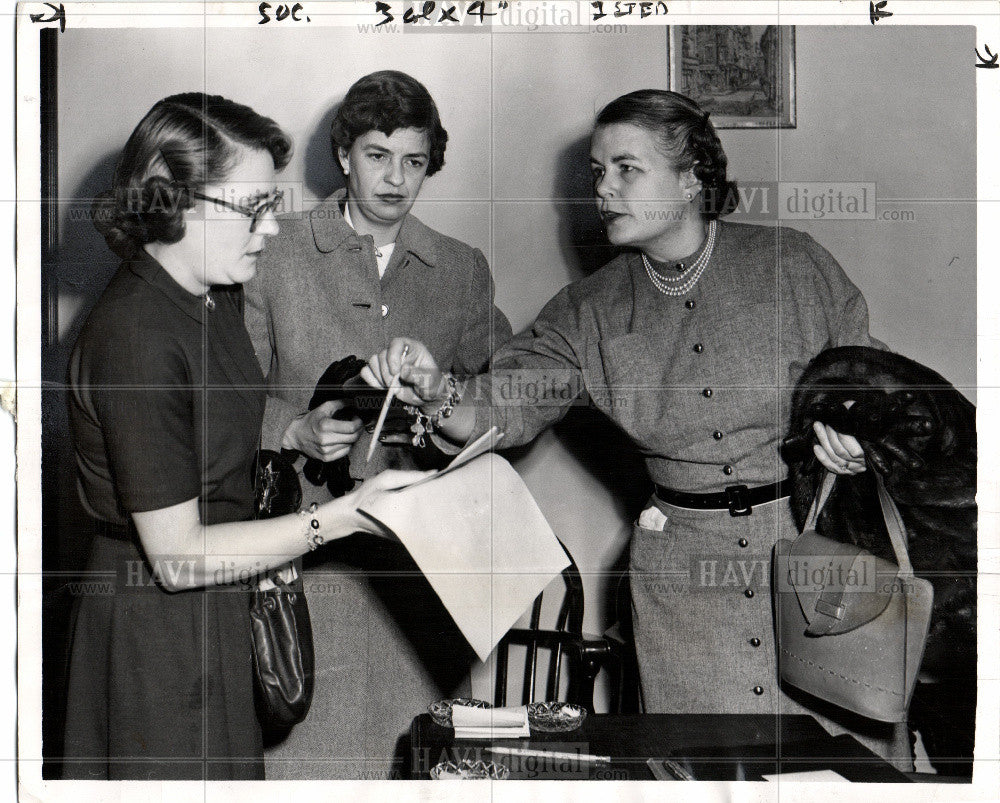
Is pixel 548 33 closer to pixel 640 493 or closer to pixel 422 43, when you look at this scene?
pixel 422 43

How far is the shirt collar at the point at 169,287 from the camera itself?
5.42 ft

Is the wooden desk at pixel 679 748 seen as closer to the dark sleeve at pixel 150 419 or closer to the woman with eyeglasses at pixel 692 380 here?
the woman with eyeglasses at pixel 692 380

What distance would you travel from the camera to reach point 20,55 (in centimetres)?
176

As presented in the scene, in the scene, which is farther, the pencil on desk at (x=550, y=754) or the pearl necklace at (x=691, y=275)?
the pearl necklace at (x=691, y=275)

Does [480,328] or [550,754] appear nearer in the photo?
[550,754]

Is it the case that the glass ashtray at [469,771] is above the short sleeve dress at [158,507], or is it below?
below

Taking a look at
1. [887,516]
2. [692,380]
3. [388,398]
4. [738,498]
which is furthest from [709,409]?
[388,398]

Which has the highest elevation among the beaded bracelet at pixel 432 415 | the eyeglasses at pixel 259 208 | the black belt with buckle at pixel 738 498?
the eyeglasses at pixel 259 208

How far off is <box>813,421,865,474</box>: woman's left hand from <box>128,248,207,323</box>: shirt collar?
46.6 inches

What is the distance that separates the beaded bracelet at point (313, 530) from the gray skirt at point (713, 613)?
614 mm

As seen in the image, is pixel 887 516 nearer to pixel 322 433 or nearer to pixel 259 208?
pixel 322 433

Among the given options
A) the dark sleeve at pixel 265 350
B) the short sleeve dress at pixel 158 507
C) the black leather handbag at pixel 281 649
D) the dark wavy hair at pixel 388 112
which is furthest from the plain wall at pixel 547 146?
the black leather handbag at pixel 281 649

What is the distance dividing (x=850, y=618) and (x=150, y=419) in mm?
1326

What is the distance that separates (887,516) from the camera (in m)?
1.69
